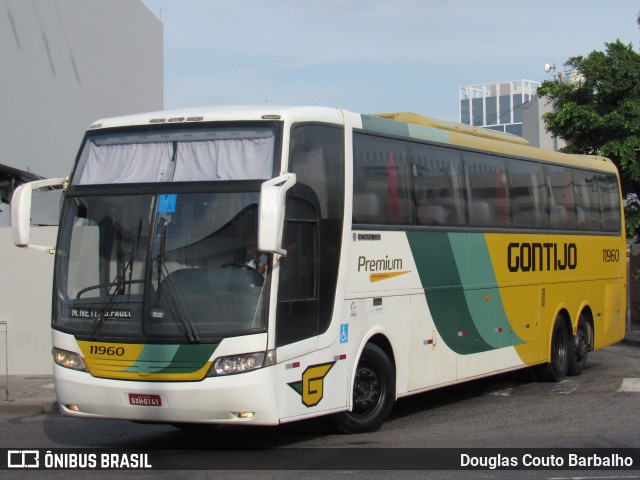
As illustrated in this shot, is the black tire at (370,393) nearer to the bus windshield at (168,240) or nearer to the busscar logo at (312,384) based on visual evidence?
the busscar logo at (312,384)

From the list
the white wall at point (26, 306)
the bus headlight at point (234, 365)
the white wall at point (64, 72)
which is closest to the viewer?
the bus headlight at point (234, 365)

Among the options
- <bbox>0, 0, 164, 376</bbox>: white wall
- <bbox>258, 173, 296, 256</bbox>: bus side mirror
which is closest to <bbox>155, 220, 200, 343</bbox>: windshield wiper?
<bbox>258, 173, 296, 256</bbox>: bus side mirror

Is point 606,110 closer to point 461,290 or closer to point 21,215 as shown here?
point 461,290

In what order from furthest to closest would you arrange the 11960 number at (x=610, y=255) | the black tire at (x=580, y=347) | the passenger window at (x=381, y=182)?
1. the 11960 number at (x=610, y=255)
2. the black tire at (x=580, y=347)
3. the passenger window at (x=381, y=182)

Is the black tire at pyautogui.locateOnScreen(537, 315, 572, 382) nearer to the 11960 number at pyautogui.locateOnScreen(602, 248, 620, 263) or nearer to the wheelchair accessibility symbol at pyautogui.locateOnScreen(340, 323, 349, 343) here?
the 11960 number at pyautogui.locateOnScreen(602, 248, 620, 263)

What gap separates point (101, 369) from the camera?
8.96 m

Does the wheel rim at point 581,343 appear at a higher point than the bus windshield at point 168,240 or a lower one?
lower

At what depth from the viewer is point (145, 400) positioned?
8727mm

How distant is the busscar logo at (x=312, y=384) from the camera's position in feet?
29.9

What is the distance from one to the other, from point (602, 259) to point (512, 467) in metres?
8.91

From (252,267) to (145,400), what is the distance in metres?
1.57

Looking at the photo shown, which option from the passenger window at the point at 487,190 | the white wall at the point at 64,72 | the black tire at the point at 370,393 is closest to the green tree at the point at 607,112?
the passenger window at the point at 487,190

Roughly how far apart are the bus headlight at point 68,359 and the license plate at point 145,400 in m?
0.63

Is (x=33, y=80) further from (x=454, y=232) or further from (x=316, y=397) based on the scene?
(x=316, y=397)
